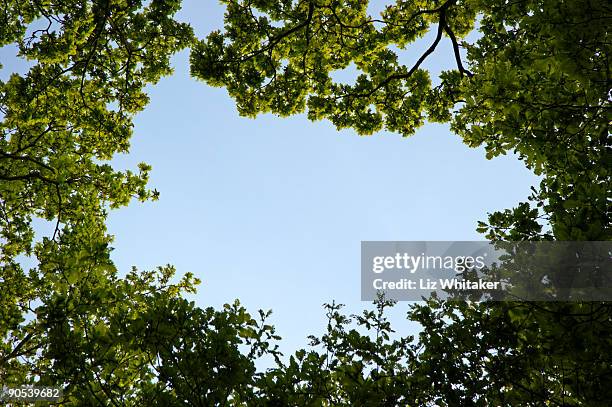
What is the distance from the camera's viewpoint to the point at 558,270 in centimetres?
394

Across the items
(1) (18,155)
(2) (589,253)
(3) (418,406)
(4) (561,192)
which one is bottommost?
(3) (418,406)

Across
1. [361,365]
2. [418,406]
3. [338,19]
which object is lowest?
[418,406]

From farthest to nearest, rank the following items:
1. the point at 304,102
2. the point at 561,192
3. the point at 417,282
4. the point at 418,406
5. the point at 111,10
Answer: the point at 304,102 < the point at 111,10 < the point at 417,282 < the point at 561,192 < the point at 418,406

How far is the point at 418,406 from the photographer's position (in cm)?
448

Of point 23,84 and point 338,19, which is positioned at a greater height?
point 338,19

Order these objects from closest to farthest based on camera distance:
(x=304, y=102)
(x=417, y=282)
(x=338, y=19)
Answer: (x=417, y=282) → (x=338, y=19) → (x=304, y=102)

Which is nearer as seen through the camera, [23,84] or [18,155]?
[23,84]

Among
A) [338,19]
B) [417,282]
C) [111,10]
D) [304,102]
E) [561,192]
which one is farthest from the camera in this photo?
[304,102]

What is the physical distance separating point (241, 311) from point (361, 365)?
149cm

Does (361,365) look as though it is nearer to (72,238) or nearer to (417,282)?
(417,282)

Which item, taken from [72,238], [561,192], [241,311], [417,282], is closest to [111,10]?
[72,238]

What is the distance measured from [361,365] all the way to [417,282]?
7.59ft

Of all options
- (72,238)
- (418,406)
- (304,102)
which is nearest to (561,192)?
(418,406)

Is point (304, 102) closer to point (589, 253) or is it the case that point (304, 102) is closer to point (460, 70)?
point (460, 70)
